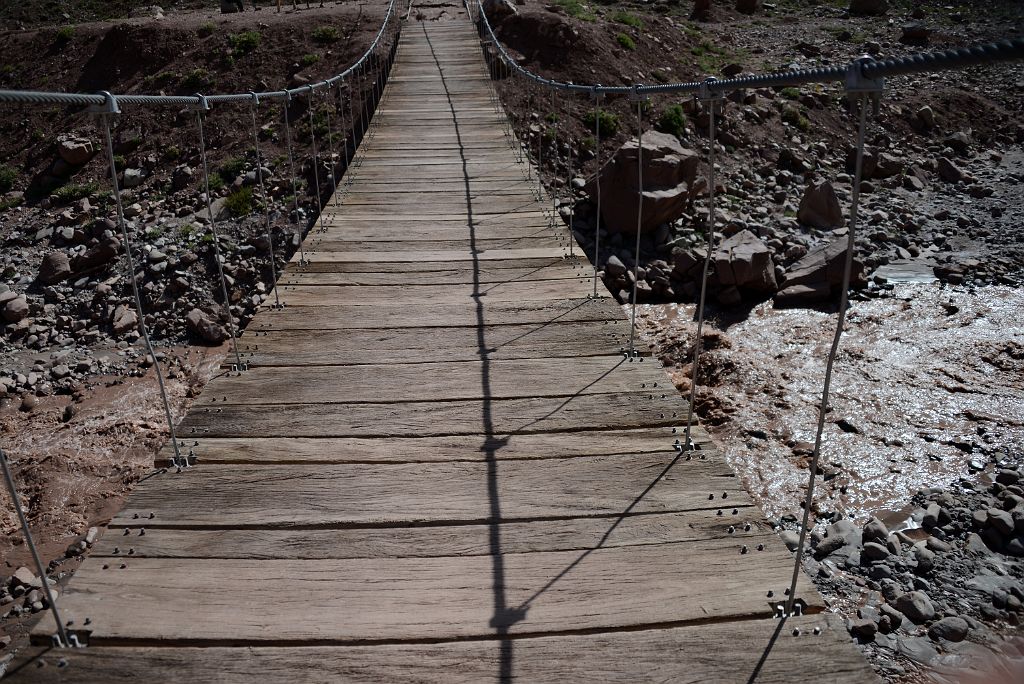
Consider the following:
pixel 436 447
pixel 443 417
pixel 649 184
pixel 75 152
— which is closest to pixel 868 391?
pixel 649 184

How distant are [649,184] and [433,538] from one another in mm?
5926

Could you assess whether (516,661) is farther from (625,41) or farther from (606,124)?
(625,41)

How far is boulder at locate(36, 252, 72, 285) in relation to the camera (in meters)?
7.55

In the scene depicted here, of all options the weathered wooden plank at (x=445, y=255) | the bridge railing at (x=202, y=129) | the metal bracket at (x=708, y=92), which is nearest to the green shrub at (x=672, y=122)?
the bridge railing at (x=202, y=129)

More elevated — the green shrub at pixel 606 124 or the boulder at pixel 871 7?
the boulder at pixel 871 7

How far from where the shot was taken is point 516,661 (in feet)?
5.10

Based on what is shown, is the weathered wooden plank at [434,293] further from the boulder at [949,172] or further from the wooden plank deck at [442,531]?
the boulder at [949,172]

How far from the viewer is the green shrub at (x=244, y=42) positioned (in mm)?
11469

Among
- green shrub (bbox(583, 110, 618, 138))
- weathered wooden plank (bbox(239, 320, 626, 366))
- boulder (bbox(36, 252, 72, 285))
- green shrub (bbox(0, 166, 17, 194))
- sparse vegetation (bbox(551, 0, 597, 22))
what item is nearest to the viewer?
weathered wooden plank (bbox(239, 320, 626, 366))

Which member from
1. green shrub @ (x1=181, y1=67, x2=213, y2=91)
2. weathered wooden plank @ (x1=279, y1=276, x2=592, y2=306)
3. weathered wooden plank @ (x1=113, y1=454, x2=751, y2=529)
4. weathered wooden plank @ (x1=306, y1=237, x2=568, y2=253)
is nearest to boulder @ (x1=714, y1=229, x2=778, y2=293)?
weathered wooden plank @ (x1=306, y1=237, x2=568, y2=253)

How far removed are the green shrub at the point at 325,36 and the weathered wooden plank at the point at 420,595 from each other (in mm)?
11129

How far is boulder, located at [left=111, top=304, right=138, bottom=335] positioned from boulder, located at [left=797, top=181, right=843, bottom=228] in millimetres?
6603

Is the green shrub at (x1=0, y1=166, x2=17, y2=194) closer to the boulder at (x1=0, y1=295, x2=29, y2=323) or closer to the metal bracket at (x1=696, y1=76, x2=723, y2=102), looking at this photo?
the boulder at (x1=0, y1=295, x2=29, y2=323)

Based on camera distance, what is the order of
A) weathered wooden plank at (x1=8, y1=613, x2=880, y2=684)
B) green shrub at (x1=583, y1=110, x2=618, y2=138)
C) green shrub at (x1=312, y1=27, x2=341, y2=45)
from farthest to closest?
green shrub at (x1=312, y1=27, x2=341, y2=45) < green shrub at (x1=583, y1=110, x2=618, y2=138) < weathered wooden plank at (x1=8, y1=613, x2=880, y2=684)
